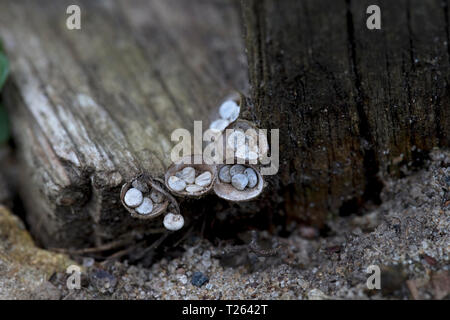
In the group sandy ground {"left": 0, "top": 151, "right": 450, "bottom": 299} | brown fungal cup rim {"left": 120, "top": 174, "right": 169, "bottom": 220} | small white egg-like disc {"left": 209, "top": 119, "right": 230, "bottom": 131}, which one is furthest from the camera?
small white egg-like disc {"left": 209, "top": 119, "right": 230, "bottom": 131}

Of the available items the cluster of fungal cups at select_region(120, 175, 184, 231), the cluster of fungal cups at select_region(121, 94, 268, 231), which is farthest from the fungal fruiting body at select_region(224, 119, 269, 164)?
the cluster of fungal cups at select_region(120, 175, 184, 231)

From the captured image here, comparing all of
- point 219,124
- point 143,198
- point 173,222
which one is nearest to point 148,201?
point 143,198

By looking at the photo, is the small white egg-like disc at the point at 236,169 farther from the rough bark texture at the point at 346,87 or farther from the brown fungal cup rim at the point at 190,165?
the rough bark texture at the point at 346,87

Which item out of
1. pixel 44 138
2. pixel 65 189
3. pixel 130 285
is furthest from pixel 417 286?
pixel 44 138

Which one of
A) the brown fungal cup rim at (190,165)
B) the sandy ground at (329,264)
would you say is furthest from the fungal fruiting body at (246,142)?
the sandy ground at (329,264)

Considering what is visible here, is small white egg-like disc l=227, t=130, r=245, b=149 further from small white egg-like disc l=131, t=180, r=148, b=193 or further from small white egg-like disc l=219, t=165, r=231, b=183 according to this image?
small white egg-like disc l=131, t=180, r=148, b=193
